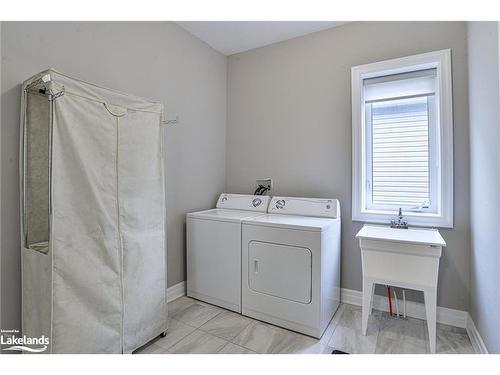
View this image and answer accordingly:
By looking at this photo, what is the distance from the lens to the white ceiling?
98.2 inches

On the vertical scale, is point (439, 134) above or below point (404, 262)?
above

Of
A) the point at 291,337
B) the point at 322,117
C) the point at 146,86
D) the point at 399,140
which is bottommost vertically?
the point at 291,337

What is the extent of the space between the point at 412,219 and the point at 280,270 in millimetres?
1203

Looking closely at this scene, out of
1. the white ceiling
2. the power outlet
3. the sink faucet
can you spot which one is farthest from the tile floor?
the white ceiling

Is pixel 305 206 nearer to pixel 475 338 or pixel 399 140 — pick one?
pixel 399 140

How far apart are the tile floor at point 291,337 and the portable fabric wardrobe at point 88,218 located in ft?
0.86

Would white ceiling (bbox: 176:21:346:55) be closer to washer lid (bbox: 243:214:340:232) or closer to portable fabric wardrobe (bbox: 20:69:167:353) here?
portable fabric wardrobe (bbox: 20:69:167:353)

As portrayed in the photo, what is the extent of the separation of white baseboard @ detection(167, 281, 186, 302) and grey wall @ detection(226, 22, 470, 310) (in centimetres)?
119

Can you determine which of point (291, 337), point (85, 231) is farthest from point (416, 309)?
point (85, 231)

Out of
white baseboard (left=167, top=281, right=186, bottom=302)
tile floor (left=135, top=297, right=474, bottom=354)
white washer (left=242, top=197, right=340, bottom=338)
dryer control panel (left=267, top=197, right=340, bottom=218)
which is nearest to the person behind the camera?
tile floor (left=135, top=297, right=474, bottom=354)

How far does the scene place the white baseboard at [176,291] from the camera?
2418 mm

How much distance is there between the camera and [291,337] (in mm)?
1869
